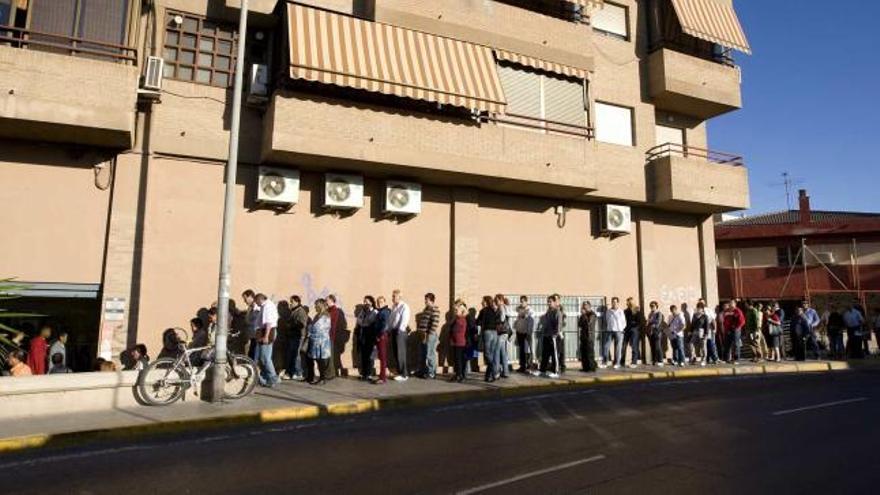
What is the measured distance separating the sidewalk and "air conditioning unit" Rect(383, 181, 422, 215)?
3.85m

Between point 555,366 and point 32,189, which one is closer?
point 32,189

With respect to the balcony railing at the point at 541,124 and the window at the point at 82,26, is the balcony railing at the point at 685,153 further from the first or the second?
the window at the point at 82,26

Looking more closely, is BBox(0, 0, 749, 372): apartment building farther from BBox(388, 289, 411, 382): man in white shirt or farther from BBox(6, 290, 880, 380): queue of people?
BBox(388, 289, 411, 382): man in white shirt

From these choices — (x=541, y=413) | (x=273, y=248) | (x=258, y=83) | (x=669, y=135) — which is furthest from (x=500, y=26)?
(x=541, y=413)

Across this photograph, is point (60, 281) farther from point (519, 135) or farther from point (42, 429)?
point (519, 135)

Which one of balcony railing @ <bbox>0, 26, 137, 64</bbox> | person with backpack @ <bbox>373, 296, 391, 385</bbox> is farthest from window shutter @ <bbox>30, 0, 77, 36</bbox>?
person with backpack @ <bbox>373, 296, 391, 385</bbox>

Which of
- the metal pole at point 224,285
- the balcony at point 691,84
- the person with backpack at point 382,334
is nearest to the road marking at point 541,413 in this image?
the person with backpack at point 382,334

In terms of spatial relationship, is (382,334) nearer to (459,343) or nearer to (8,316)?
(459,343)

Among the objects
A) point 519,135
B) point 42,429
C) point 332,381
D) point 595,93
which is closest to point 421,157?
point 519,135

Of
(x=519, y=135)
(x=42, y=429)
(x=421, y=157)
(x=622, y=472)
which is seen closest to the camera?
(x=622, y=472)

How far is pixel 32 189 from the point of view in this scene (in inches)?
457

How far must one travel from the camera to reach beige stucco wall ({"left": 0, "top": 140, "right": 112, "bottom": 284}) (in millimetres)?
11406

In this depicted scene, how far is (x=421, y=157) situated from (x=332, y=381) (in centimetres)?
513

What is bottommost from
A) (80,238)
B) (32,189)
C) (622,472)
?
(622,472)
